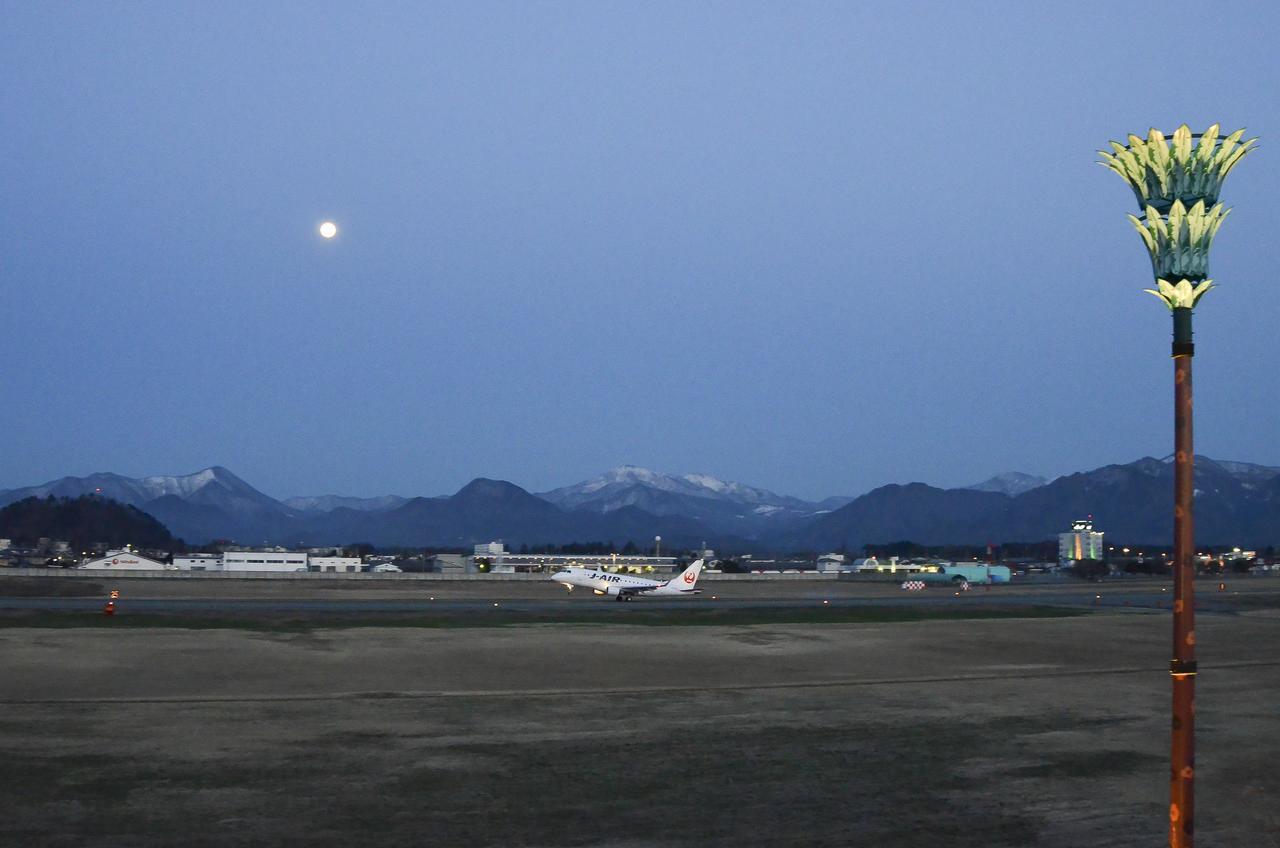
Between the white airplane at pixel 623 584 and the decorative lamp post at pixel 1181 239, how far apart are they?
6508 cm

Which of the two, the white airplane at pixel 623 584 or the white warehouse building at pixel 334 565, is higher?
the white airplane at pixel 623 584

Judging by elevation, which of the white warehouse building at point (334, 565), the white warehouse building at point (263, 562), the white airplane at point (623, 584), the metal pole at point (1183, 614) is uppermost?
the metal pole at point (1183, 614)

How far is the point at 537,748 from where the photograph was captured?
68.6 feet

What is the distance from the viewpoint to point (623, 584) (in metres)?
74.1

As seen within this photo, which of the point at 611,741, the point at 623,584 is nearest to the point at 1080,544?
the point at 623,584

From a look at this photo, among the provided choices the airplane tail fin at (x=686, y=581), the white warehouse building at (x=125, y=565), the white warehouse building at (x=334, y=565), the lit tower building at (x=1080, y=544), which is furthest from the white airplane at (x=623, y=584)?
the lit tower building at (x=1080, y=544)

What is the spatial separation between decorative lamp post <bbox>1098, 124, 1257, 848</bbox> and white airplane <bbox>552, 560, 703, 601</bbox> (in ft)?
214

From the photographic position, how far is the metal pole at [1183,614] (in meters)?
8.63

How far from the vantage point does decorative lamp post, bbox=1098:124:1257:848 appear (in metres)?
8.91

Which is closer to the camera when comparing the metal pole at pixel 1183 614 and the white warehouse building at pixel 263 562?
the metal pole at pixel 1183 614

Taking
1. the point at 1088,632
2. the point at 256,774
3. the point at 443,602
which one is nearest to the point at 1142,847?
the point at 256,774

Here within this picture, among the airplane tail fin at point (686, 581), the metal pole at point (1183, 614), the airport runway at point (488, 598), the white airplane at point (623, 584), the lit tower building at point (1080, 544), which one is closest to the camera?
the metal pole at point (1183, 614)

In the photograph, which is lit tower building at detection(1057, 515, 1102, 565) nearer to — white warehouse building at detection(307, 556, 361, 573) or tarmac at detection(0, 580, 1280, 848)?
white warehouse building at detection(307, 556, 361, 573)

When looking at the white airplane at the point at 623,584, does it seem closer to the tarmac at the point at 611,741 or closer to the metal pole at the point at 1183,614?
the tarmac at the point at 611,741
